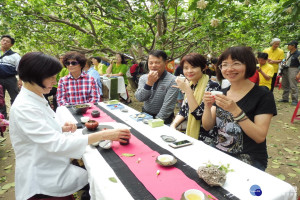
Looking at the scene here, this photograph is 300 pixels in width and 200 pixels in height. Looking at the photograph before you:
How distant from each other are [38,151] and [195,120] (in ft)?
5.83

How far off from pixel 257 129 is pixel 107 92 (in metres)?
5.24

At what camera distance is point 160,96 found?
3094 mm

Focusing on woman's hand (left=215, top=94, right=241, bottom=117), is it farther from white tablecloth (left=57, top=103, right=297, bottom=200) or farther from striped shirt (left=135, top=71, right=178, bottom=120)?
striped shirt (left=135, top=71, right=178, bottom=120)

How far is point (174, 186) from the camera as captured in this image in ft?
3.96

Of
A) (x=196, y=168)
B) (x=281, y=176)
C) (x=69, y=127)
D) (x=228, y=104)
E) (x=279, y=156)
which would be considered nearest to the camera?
(x=196, y=168)

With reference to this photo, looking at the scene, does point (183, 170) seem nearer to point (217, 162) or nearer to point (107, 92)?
point (217, 162)

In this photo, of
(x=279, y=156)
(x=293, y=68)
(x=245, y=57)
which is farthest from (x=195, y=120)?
(x=293, y=68)

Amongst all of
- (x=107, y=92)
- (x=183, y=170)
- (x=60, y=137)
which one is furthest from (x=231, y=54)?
(x=107, y=92)

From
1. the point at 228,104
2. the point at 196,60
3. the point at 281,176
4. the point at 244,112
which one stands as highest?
the point at 196,60

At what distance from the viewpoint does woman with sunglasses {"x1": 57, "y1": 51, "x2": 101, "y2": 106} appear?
139 inches

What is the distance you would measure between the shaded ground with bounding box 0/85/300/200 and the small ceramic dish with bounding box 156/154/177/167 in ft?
7.61

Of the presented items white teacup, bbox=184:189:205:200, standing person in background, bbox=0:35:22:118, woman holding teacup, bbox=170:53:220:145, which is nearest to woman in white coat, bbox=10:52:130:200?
white teacup, bbox=184:189:205:200

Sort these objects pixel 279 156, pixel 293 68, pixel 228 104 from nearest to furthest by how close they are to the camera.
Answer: pixel 228 104
pixel 279 156
pixel 293 68

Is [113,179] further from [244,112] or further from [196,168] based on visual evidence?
[244,112]
